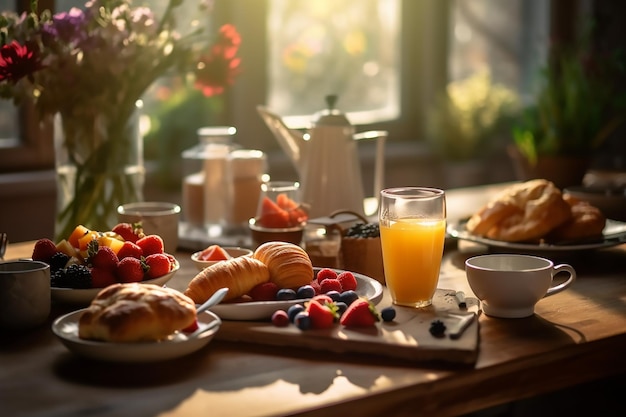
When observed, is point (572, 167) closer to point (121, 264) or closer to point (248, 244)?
point (248, 244)

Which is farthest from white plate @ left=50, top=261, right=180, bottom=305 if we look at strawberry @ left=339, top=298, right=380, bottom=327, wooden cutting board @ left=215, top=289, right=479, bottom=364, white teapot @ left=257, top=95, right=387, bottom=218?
white teapot @ left=257, top=95, right=387, bottom=218

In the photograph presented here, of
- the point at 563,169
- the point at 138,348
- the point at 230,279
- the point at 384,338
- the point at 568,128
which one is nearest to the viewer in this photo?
the point at 138,348

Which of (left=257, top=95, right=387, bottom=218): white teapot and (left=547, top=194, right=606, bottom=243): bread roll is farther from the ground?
(left=257, top=95, right=387, bottom=218): white teapot

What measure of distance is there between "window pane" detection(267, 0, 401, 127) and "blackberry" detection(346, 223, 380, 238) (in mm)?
2034

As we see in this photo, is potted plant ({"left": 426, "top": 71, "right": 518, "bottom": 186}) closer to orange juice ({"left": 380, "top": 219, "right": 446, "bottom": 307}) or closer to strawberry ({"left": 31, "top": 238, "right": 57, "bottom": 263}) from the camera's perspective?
orange juice ({"left": 380, "top": 219, "right": 446, "bottom": 307})

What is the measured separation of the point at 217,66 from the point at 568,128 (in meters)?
1.23

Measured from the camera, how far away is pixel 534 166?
8.68 ft

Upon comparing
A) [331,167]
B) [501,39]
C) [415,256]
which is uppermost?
[501,39]

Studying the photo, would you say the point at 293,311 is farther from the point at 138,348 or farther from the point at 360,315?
the point at 138,348

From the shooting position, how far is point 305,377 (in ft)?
3.84

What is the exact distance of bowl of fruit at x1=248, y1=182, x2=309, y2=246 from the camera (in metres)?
1.80

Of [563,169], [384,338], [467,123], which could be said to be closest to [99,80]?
[384,338]

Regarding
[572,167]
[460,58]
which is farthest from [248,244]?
[460,58]

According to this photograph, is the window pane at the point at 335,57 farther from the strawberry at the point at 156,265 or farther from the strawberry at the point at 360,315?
the strawberry at the point at 360,315
